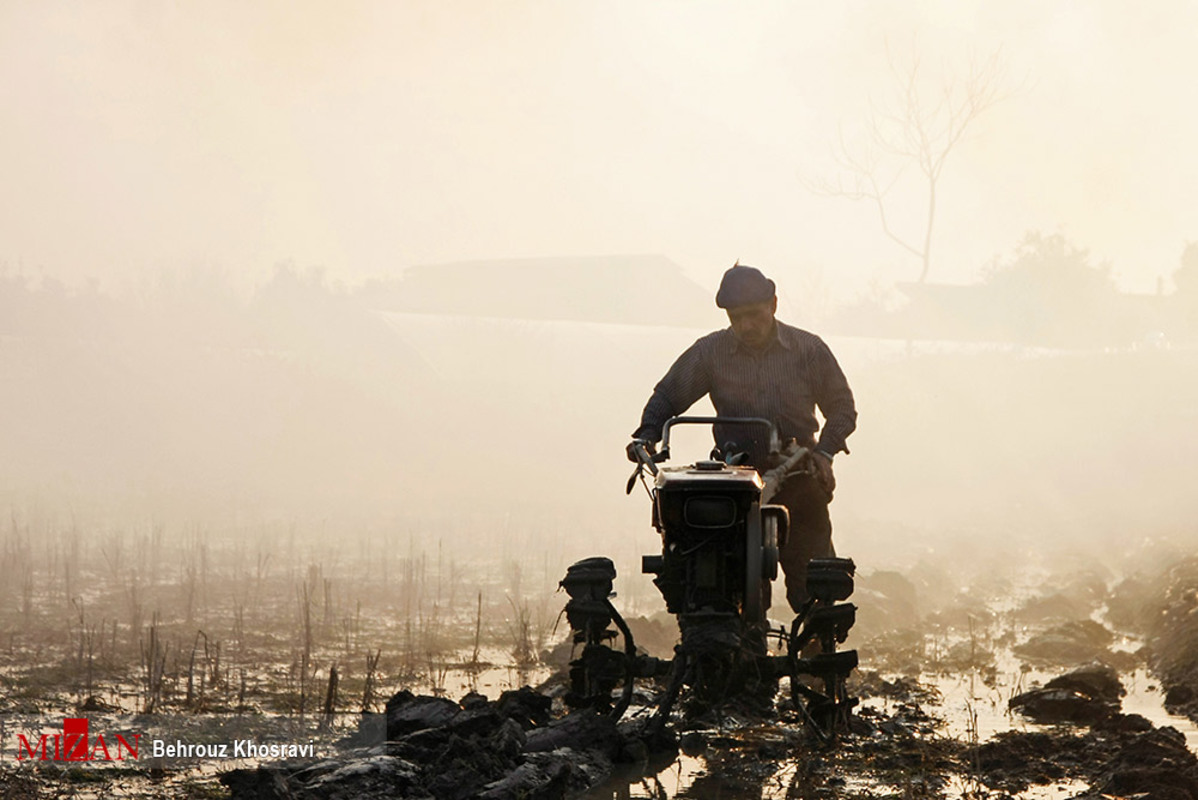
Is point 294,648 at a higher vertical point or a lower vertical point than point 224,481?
lower

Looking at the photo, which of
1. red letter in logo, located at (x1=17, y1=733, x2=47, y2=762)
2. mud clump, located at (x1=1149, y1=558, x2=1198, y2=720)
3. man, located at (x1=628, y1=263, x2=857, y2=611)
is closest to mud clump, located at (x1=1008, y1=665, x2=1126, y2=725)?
mud clump, located at (x1=1149, y1=558, x2=1198, y2=720)

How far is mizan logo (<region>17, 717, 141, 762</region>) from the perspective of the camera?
7809mm

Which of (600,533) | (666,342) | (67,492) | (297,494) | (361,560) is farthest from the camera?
(666,342)

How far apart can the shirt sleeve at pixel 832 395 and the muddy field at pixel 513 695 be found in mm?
1858

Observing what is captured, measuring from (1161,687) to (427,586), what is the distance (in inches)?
355

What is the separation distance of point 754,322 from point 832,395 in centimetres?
72

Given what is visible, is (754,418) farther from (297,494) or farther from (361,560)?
(297,494)

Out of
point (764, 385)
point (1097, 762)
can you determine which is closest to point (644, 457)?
point (764, 385)

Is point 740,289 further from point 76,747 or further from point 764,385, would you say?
point 76,747

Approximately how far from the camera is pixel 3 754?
25.6 ft

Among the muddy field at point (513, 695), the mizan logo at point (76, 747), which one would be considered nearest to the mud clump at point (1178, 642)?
the muddy field at point (513, 695)

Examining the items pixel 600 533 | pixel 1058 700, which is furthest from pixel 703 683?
pixel 600 533

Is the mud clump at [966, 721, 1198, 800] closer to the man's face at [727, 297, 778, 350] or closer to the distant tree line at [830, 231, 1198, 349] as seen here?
the man's face at [727, 297, 778, 350]

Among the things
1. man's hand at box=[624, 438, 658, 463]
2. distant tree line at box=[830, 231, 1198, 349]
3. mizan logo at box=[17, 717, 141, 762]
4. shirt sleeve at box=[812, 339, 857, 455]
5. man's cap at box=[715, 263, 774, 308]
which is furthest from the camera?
distant tree line at box=[830, 231, 1198, 349]
